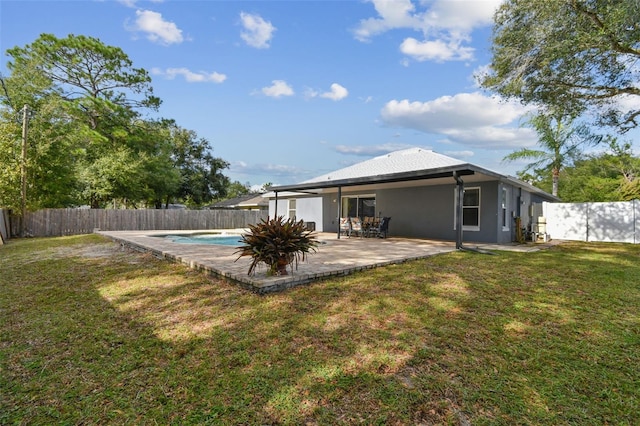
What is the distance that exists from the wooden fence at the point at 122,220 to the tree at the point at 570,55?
12.4 metres

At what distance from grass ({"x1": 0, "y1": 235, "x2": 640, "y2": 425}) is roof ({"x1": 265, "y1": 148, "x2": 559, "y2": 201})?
12.8 ft

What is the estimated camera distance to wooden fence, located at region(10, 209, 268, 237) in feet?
46.0

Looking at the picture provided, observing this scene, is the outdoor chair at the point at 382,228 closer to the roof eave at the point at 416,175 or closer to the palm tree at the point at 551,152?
the roof eave at the point at 416,175

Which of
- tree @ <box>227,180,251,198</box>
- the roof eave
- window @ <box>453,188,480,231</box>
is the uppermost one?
tree @ <box>227,180,251,198</box>

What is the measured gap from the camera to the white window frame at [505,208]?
9992mm

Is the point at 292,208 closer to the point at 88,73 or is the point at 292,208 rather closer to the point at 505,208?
the point at 505,208

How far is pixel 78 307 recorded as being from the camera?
12.8 feet

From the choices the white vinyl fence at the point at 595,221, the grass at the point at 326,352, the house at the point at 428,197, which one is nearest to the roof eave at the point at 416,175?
the house at the point at 428,197

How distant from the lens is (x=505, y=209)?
10.3 m

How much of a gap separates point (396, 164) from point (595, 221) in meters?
8.43

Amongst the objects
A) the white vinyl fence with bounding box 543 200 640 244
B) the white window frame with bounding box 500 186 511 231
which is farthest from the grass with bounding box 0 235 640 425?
the white vinyl fence with bounding box 543 200 640 244

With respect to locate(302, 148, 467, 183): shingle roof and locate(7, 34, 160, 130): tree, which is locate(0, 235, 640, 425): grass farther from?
locate(7, 34, 160, 130): tree

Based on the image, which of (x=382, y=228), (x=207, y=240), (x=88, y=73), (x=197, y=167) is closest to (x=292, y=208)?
(x=207, y=240)

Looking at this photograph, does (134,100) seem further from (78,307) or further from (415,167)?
(78,307)
